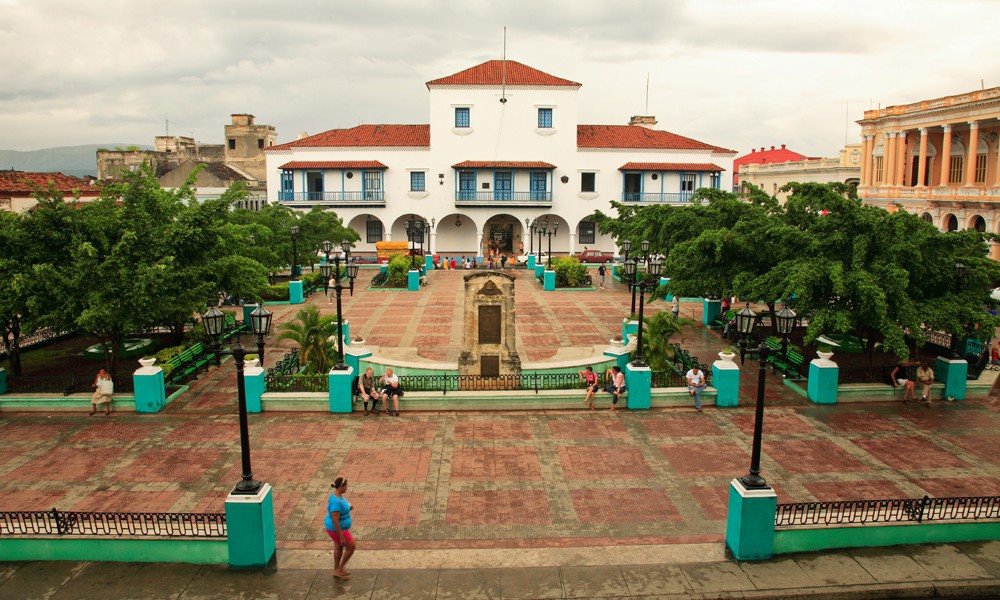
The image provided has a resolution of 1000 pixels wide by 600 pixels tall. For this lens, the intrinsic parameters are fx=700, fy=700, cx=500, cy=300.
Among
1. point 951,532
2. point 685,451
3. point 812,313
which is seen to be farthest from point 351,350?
point 951,532

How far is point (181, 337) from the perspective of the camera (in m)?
20.3

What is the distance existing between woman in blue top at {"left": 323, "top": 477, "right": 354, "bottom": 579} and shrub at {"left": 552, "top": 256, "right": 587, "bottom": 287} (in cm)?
2629

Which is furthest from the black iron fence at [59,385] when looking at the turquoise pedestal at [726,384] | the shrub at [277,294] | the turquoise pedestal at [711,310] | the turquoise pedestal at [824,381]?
the turquoise pedestal at [711,310]

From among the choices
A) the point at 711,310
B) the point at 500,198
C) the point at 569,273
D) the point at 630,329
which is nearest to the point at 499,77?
the point at 500,198

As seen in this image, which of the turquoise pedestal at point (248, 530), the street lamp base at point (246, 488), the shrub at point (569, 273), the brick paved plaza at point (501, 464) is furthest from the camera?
the shrub at point (569, 273)

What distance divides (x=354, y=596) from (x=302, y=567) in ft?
3.44

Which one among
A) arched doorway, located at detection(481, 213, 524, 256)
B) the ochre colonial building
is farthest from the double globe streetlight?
the ochre colonial building

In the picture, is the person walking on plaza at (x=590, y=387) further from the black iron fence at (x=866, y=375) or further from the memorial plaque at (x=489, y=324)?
the black iron fence at (x=866, y=375)

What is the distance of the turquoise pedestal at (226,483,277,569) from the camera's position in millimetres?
8992

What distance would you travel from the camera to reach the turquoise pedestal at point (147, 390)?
1532 centimetres

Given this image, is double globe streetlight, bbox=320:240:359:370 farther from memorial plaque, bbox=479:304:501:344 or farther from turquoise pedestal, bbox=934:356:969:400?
turquoise pedestal, bbox=934:356:969:400

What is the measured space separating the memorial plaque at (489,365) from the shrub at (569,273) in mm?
17114

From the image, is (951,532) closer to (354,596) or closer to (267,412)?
(354,596)

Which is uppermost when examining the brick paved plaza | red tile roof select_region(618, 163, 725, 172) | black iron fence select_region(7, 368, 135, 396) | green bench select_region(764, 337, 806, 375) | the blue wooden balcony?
red tile roof select_region(618, 163, 725, 172)
